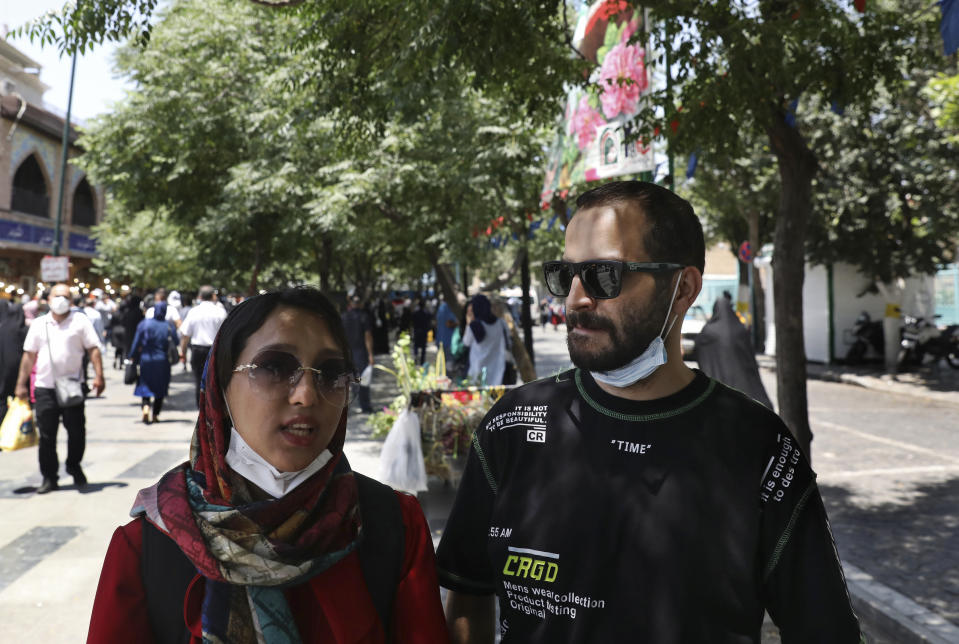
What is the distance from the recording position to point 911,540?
6.13 m

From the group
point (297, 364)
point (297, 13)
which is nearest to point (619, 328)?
point (297, 364)

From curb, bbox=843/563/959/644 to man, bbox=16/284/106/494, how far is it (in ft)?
22.6

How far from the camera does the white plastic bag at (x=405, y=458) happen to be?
6.84m

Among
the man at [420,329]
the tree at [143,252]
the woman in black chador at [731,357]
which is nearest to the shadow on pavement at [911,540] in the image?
the woman in black chador at [731,357]

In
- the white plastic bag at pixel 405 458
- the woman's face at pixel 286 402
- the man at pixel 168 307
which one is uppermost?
the man at pixel 168 307

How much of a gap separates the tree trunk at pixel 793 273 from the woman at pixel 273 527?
16.2 ft

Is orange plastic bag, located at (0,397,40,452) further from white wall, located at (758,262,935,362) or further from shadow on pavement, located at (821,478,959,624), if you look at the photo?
white wall, located at (758,262,935,362)

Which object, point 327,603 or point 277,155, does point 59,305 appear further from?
point 277,155

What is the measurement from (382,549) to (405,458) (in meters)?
5.14

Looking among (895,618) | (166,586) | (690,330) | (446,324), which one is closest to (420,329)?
(446,324)

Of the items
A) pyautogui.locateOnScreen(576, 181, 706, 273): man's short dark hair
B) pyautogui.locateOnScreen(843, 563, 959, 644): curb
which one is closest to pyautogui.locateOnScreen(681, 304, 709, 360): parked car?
pyautogui.locateOnScreen(843, 563, 959, 644): curb

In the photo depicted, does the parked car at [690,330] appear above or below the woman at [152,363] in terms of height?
above

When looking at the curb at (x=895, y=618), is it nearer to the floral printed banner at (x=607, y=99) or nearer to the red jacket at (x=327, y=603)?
the red jacket at (x=327, y=603)

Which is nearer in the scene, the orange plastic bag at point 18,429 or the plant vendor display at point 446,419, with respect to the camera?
the plant vendor display at point 446,419
